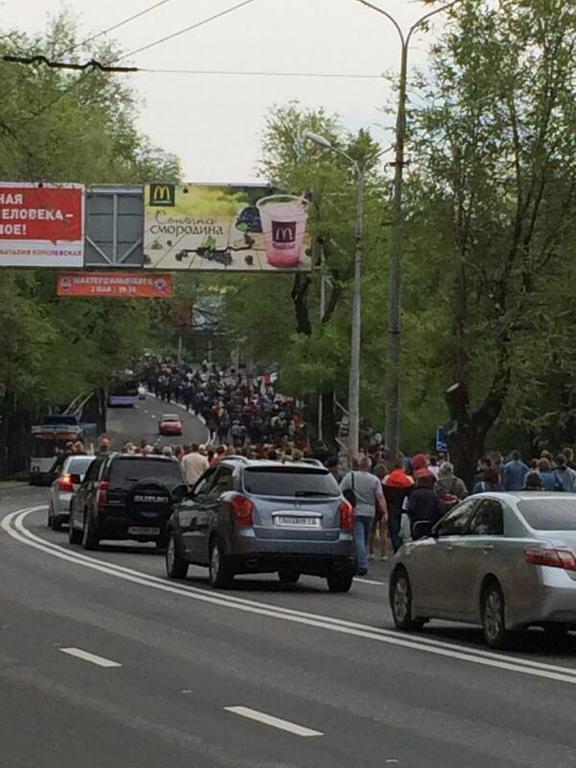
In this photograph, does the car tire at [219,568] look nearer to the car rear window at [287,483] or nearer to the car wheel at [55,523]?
the car rear window at [287,483]

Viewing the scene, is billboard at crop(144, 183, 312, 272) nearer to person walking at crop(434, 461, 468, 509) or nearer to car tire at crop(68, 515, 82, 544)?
car tire at crop(68, 515, 82, 544)

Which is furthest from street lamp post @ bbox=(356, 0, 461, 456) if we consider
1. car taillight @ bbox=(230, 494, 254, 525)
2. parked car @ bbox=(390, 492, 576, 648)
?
parked car @ bbox=(390, 492, 576, 648)

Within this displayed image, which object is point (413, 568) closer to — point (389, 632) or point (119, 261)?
point (389, 632)

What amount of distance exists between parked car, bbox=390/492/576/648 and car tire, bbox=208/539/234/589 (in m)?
5.02

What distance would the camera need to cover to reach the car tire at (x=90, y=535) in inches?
1259

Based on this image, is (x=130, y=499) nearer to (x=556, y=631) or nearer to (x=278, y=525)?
(x=278, y=525)

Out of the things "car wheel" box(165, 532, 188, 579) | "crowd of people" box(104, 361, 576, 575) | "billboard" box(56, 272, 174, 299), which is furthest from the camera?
"billboard" box(56, 272, 174, 299)

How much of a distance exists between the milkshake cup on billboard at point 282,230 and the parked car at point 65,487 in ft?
54.3

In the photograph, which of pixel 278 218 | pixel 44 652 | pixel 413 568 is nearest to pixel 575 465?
pixel 278 218

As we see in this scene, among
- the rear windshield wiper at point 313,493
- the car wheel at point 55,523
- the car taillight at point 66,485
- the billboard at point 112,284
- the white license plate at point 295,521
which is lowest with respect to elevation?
the car wheel at point 55,523

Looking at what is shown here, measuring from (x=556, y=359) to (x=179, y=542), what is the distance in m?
9.51

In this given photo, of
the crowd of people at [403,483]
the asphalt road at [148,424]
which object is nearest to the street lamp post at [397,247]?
the crowd of people at [403,483]

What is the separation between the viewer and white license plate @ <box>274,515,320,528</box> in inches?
912

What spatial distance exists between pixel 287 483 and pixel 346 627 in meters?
5.33
